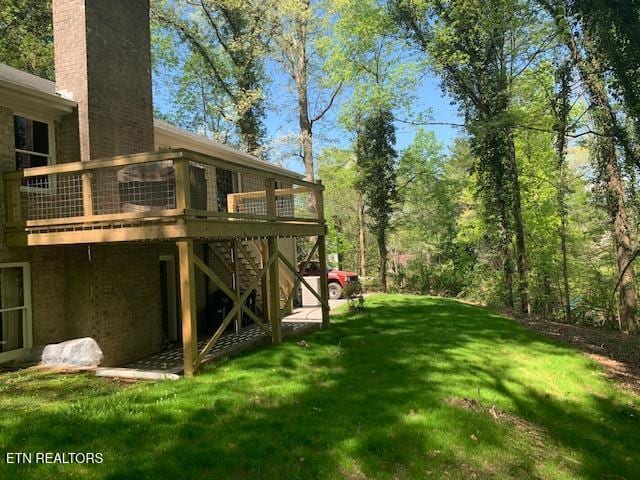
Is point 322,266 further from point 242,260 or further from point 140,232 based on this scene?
point 140,232

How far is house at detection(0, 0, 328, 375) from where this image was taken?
7.15 metres

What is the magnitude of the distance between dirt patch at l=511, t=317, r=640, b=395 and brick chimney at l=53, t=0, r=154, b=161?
10.6 metres

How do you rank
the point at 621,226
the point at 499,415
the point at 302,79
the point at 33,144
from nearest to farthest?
1. the point at 499,415
2. the point at 33,144
3. the point at 621,226
4. the point at 302,79

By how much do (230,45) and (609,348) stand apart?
2412 centimetres

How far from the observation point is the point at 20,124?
8148 mm

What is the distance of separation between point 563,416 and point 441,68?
16.9m

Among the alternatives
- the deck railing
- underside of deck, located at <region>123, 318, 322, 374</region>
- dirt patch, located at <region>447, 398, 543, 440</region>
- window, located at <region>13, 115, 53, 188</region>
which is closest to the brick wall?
underside of deck, located at <region>123, 318, 322, 374</region>

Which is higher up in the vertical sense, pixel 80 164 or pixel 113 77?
pixel 113 77

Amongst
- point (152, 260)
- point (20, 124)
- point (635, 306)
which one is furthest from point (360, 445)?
point (635, 306)

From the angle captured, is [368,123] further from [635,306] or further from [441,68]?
[635,306]

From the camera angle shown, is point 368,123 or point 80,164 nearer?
point 80,164

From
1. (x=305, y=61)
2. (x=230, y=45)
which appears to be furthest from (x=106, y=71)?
(x=305, y=61)

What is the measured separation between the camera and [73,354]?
7793mm

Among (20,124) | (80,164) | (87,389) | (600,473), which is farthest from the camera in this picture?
(20,124)
